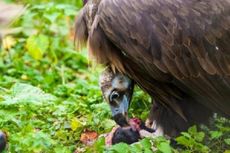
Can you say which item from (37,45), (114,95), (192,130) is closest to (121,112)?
(114,95)

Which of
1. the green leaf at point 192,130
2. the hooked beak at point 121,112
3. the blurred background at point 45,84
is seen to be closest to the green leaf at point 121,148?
the blurred background at point 45,84

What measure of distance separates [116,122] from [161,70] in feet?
1.92

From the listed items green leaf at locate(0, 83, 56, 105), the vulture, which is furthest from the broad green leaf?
the vulture

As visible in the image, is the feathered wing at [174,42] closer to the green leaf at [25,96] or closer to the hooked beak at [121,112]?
the hooked beak at [121,112]

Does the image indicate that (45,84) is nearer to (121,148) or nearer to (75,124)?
Result: (75,124)

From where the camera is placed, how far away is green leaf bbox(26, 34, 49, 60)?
27.3ft

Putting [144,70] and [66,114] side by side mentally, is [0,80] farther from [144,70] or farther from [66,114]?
[144,70]

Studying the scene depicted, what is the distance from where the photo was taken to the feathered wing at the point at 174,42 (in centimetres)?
593

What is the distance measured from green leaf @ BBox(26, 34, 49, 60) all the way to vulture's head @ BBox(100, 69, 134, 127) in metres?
2.08

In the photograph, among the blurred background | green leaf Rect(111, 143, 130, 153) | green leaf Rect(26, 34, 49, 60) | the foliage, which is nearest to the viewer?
green leaf Rect(111, 143, 130, 153)

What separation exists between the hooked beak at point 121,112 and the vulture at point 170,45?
0.25 metres

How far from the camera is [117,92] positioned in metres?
6.30

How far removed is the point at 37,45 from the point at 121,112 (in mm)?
2225

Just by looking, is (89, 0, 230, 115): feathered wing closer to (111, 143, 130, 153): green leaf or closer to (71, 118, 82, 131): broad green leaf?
(111, 143, 130, 153): green leaf
